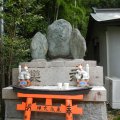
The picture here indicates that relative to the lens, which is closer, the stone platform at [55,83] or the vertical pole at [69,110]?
the vertical pole at [69,110]

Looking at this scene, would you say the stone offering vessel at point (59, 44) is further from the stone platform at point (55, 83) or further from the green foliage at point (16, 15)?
the green foliage at point (16, 15)

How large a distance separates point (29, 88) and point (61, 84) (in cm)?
64

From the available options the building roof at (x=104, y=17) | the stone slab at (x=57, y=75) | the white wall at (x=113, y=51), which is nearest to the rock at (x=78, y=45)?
the stone slab at (x=57, y=75)

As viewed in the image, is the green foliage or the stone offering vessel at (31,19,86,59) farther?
the green foliage

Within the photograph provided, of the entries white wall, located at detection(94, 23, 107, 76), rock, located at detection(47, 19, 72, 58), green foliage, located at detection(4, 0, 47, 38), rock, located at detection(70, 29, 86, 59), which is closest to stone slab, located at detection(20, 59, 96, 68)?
rock, located at detection(70, 29, 86, 59)

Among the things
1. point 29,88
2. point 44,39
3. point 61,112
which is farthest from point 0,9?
point 61,112

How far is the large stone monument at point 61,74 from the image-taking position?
219 inches

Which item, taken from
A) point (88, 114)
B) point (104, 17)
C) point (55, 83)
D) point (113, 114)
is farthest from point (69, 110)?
point (104, 17)

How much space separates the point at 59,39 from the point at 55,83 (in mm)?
1040

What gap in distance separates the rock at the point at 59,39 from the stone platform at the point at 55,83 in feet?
1.14

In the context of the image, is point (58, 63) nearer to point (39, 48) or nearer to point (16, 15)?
point (39, 48)

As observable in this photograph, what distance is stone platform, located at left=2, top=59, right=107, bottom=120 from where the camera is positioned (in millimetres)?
5535

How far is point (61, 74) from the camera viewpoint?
19.6 feet

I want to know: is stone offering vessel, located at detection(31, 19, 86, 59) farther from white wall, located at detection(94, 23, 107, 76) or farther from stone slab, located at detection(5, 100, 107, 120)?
white wall, located at detection(94, 23, 107, 76)
